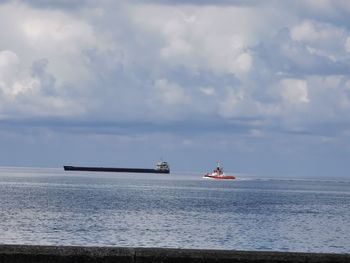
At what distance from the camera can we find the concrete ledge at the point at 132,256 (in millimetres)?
13617

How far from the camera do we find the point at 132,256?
13688 millimetres

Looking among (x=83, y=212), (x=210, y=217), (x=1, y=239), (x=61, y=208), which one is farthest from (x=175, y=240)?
(x=61, y=208)

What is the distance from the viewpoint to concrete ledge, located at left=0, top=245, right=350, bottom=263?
44.7ft

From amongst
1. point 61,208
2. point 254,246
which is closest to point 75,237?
point 254,246

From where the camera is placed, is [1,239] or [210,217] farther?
[210,217]

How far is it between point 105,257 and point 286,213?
306ft

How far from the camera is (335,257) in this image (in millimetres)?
13711

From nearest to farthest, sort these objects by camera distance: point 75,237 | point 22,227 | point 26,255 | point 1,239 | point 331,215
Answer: point 26,255 < point 1,239 < point 75,237 < point 22,227 < point 331,215

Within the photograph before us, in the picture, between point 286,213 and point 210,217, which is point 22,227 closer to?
point 210,217

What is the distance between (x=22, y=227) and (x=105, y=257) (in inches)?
2270

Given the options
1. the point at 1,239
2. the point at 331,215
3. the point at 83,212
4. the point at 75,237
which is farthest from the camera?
the point at 331,215

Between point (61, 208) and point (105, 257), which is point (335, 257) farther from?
point (61, 208)

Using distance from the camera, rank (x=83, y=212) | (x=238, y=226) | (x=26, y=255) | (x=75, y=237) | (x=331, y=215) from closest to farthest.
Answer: (x=26, y=255) → (x=75, y=237) → (x=238, y=226) → (x=83, y=212) → (x=331, y=215)

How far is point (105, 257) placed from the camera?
44.8 ft
